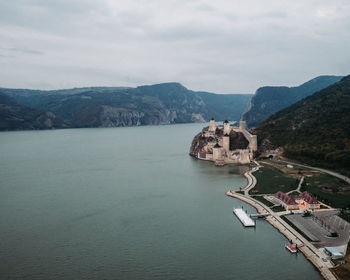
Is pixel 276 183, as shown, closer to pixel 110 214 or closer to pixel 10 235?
pixel 110 214

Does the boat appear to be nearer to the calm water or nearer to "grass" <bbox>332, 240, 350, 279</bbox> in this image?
the calm water

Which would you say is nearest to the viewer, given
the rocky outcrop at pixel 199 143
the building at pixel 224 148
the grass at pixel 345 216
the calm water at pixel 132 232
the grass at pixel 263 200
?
the calm water at pixel 132 232

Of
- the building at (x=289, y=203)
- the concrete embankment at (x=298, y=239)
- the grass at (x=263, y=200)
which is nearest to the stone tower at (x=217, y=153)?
the grass at (x=263, y=200)

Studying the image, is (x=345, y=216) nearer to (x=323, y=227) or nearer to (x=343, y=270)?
(x=323, y=227)

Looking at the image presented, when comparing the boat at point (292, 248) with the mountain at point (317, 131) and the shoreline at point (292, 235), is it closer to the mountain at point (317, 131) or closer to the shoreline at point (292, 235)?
the shoreline at point (292, 235)

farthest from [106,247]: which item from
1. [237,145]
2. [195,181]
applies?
[237,145]

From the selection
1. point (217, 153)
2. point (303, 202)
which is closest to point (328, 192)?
point (303, 202)
